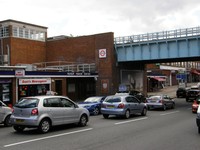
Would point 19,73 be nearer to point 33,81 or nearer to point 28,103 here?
point 33,81

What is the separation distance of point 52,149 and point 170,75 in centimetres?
6575

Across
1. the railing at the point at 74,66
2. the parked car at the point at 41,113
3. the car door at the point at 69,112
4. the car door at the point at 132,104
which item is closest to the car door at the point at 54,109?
the parked car at the point at 41,113

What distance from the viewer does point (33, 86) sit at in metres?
29.2

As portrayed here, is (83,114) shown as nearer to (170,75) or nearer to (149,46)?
(149,46)

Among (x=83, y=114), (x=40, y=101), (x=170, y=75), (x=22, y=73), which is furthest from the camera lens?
(x=170, y=75)

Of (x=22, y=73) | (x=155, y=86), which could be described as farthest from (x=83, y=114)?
(x=155, y=86)

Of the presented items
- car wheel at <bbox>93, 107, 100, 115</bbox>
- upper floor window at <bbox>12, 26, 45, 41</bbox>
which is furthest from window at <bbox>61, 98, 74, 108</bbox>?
upper floor window at <bbox>12, 26, 45, 41</bbox>

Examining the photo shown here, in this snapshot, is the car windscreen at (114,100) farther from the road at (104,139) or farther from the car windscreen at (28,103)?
the car windscreen at (28,103)

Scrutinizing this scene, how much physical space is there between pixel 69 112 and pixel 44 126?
1.52m

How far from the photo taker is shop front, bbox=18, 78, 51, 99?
2774 centimetres

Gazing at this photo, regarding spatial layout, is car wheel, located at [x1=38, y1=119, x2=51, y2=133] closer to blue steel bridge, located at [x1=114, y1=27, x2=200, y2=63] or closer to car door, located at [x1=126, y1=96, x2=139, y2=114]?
car door, located at [x1=126, y1=96, x2=139, y2=114]

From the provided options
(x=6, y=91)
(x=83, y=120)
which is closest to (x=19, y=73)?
(x=6, y=91)

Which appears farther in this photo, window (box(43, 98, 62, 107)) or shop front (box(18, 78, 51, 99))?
shop front (box(18, 78, 51, 99))

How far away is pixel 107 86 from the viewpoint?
126ft
